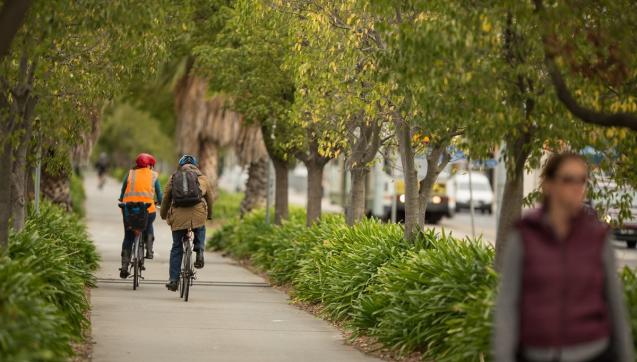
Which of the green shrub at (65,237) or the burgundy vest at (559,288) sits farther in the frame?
the green shrub at (65,237)

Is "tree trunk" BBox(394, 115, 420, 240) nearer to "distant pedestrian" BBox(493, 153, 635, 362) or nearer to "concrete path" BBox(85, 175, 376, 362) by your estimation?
"concrete path" BBox(85, 175, 376, 362)

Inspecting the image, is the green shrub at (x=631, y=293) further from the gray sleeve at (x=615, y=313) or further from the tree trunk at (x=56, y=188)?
the tree trunk at (x=56, y=188)

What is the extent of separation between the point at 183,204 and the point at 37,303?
6775 millimetres

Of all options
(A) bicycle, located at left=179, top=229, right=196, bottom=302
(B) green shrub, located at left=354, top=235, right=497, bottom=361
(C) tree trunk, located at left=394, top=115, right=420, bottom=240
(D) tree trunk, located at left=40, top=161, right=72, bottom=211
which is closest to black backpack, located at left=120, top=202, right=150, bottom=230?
(A) bicycle, located at left=179, top=229, right=196, bottom=302

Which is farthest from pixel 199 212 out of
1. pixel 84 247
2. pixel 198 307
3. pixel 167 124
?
pixel 167 124

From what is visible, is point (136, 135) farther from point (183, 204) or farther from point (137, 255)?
point (183, 204)

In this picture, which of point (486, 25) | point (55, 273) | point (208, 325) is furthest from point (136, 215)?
point (486, 25)

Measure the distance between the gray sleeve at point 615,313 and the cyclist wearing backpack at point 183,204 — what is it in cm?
1078

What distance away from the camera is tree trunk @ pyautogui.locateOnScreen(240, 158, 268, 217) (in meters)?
36.1

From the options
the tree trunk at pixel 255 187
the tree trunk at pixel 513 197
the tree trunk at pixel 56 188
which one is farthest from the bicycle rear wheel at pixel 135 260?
the tree trunk at pixel 255 187

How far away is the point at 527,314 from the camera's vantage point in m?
5.62

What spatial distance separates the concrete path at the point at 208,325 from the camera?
1165 cm

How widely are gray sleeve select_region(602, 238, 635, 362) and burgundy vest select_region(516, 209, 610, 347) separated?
8 centimetres

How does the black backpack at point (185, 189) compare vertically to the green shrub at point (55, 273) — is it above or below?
above
